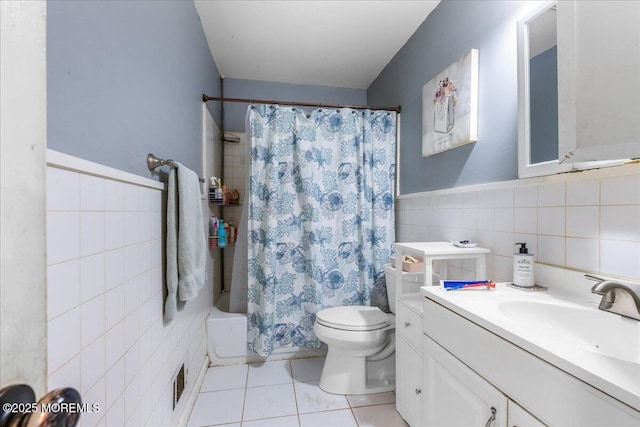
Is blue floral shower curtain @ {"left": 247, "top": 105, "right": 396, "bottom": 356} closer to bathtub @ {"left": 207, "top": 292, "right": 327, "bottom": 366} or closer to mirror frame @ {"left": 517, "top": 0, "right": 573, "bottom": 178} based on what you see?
bathtub @ {"left": 207, "top": 292, "right": 327, "bottom": 366}

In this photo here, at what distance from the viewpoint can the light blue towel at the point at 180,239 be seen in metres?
1.20

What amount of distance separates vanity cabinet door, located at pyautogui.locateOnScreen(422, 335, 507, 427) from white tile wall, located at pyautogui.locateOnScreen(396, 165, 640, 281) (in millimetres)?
531

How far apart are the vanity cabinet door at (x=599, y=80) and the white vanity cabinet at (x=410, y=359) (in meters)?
0.85

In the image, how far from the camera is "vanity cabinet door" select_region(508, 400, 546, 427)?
2.08 ft

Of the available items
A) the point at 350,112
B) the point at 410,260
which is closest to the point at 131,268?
the point at 410,260

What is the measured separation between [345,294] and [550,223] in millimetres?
1361

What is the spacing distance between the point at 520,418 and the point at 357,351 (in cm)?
109

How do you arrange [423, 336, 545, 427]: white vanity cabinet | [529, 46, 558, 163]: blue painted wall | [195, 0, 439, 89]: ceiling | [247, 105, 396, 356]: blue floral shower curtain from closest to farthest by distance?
[423, 336, 545, 427]: white vanity cabinet
[529, 46, 558, 163]: blue painted wall
[195, 0, 439, 89]: ceiling
[247, 105, 396, 356]: blue floral shower curtain

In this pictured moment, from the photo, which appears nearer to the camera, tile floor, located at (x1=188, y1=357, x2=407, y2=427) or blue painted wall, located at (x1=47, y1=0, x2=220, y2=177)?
blue painted wall, located at (x1=47, y1=0, x2=220, y2=177)

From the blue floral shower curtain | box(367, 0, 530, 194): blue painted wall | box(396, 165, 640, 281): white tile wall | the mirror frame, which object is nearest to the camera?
box(396, 165, 640, 281): white tile wall

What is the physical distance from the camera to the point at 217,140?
254 cm

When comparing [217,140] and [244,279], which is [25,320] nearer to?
[244,279]

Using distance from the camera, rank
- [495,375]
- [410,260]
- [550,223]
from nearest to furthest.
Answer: [495,375]
[550,223]
[410,260]

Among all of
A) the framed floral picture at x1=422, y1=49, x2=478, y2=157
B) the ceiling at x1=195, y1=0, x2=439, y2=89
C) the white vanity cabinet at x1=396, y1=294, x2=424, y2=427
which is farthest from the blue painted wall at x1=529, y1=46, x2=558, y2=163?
the ceiling at x1=195, y1=0, x2=439, y2=89
